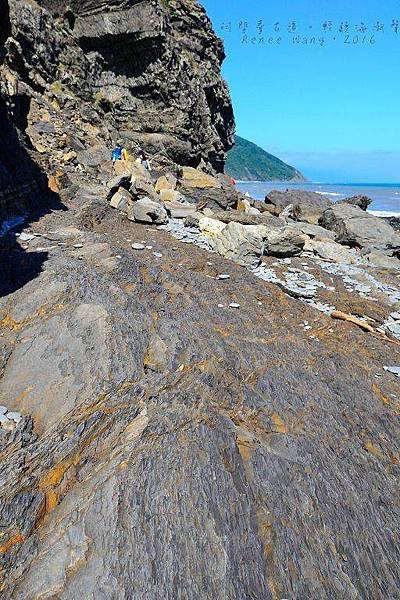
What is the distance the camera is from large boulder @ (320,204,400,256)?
19.1 m

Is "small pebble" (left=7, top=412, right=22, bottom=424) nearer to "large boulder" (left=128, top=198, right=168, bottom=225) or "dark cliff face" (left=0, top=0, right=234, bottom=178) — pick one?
"large boulder" (left=128, top=198, right=168, bottom=225)

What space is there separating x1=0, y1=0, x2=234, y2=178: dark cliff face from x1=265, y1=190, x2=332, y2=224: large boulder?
968cm

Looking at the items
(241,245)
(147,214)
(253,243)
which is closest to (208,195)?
(147,214)

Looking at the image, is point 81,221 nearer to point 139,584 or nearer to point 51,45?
point 139,584

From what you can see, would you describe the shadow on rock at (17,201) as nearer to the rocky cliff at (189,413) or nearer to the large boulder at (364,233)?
the rocky cliff at (189,413)

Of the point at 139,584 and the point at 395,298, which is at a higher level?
the point at 139,584

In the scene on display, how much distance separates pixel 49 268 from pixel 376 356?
7009mm

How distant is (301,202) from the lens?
3819 centimetres

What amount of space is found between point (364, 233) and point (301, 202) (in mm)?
18617

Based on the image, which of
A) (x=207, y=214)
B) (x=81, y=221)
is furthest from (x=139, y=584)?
(x=207, y=214)

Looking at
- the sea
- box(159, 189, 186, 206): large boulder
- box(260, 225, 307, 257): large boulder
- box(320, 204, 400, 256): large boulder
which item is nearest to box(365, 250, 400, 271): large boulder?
box(320, 204, 400, 256): large boulder

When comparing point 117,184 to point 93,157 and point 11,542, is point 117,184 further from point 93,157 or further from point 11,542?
point 11,542

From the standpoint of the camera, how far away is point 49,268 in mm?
8281

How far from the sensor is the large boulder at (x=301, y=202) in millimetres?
33500
